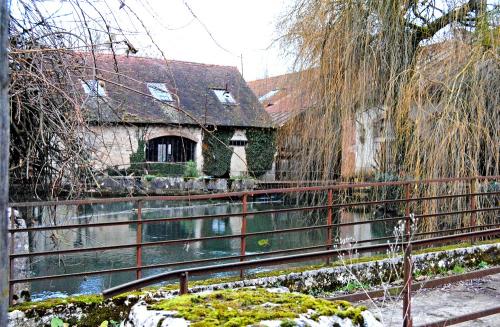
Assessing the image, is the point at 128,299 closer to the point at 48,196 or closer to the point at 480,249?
the point at 48,196

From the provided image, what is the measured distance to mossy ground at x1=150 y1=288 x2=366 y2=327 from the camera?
1.77 metres

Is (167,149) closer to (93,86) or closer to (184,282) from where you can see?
(93,86)

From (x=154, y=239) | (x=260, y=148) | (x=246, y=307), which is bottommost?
(x=154, y=239)

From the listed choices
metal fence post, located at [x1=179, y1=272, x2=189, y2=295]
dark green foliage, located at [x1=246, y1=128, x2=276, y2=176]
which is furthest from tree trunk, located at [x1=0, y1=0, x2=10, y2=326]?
dark green foliage, located at [x1=246, y1=128, x2=276, y2=176]

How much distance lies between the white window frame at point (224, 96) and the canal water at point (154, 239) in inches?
366

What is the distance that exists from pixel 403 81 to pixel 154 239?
7.23 meters

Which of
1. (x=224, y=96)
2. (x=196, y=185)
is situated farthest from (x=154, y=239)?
(x=224, y=96)

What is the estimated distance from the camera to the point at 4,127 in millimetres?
885

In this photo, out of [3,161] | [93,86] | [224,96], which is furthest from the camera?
[224,96]

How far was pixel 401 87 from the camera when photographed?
25.5ft

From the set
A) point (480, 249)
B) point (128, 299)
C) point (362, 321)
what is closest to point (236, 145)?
point (480, 249)

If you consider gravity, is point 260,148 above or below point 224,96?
below

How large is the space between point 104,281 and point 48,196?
5.06 m

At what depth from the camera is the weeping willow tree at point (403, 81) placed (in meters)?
7.17
